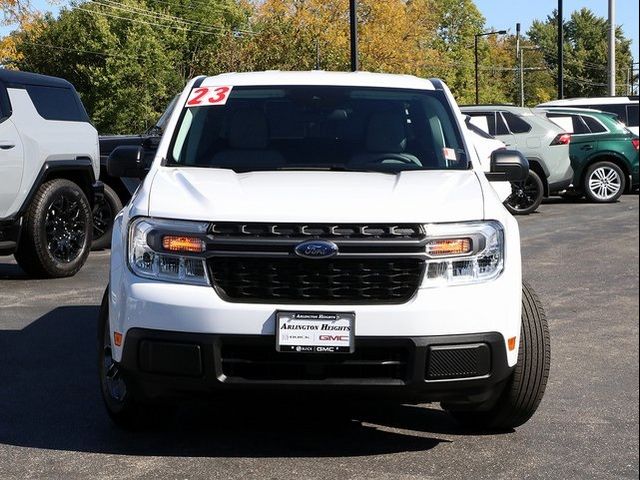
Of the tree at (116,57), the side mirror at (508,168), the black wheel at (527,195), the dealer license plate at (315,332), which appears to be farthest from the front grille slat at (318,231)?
the tree at (116,57)

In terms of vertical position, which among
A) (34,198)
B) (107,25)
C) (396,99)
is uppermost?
(107,25)

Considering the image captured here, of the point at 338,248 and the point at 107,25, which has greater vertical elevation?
the point at 107,25

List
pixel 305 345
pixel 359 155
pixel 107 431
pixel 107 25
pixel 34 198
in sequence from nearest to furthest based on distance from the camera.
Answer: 1. pixel 305 345
2. pixel 107 431
3. pixel 359 155
4. pixel 34 198
5. pixel 107 25

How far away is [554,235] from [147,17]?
215 ft

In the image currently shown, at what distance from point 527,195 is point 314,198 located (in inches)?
574

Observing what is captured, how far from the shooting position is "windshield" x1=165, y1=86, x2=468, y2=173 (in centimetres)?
556

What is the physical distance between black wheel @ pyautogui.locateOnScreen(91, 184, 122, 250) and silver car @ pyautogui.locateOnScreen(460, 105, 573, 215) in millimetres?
7522

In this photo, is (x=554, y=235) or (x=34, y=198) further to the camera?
(x=554, y=235)

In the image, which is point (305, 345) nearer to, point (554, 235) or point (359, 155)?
point (359, 155)

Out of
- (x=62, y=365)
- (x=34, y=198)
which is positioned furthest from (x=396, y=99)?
(x=34, y=198)

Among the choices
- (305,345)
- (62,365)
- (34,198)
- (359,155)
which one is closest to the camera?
(305,345)

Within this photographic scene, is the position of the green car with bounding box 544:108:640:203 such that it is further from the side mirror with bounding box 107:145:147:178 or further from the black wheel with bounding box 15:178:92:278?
the side mirror with bounding box 107:145:147:178

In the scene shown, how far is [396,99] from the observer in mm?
5984

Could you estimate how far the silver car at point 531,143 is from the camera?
18.8 m
